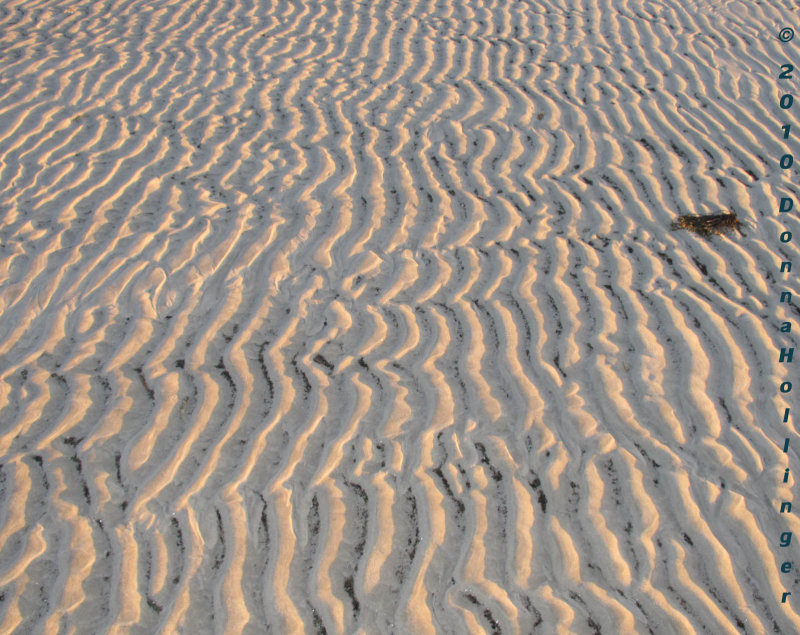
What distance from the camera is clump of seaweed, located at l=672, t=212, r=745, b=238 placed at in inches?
171

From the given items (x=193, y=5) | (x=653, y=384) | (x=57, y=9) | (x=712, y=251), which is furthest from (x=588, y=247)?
(x=57, y=9)

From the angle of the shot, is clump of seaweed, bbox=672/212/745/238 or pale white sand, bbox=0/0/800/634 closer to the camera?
→ pale white sand, bbox=0/0/800/634

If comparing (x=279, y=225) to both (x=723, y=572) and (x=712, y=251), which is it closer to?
(x=712, y=251)

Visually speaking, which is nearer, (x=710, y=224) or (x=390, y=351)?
(x=390, y=351)

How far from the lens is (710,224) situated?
438cm

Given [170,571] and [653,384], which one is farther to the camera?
[653,384]

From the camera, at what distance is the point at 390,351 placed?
354cm

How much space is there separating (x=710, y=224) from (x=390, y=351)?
224cm

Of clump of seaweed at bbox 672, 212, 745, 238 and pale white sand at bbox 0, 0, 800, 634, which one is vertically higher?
clump of seaweed at bbox 672, 212, 745, 238

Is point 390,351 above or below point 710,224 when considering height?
below

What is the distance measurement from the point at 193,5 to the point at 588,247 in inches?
223

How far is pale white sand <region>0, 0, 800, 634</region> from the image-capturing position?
2650mm

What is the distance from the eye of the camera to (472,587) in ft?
8.58

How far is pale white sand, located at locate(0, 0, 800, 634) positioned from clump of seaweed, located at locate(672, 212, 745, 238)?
12cm
